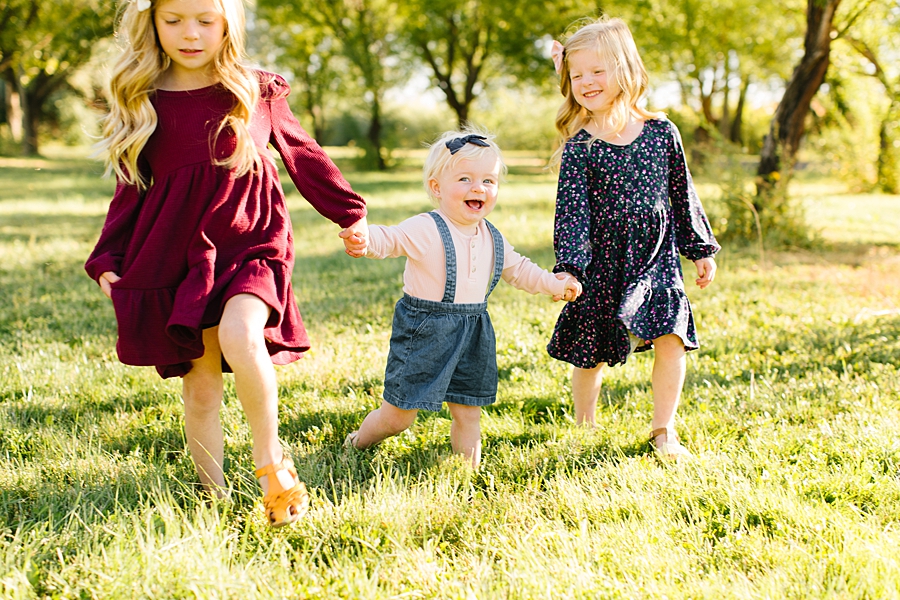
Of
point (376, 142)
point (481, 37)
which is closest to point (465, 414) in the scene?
point (376, 142)

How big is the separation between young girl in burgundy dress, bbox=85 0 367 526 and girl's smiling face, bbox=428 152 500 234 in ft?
2.33

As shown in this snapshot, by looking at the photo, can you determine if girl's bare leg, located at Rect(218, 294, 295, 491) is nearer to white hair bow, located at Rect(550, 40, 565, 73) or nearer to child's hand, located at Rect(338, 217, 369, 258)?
child's hand, located at Rect(338, 217, 369, 258)

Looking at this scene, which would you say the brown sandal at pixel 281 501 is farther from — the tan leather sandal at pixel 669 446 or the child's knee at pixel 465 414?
the tan leather sandal at pixel 669 446

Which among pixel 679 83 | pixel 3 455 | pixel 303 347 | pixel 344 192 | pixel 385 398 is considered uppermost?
pixel 679 83

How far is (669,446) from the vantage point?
316 centimetres

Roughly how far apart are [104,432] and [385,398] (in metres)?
1.34

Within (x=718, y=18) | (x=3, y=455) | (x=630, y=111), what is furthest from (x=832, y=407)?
(x=718, y=18)

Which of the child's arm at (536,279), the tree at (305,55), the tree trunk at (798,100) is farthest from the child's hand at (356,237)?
the tree at (305,55)

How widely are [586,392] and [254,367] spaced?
1.67 m

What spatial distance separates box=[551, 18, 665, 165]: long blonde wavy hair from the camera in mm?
3217

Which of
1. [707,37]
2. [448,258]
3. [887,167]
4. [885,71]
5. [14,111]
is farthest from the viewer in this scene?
[14,111]

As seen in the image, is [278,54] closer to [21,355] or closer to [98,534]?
[21,355]

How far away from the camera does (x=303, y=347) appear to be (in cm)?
273

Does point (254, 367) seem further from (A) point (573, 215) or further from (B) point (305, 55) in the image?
(B) point (305, 55)
